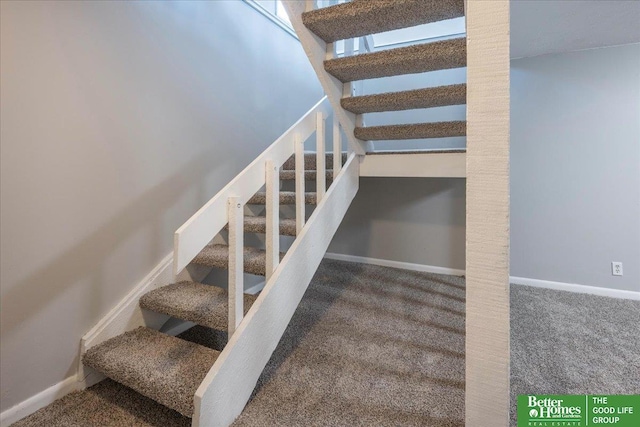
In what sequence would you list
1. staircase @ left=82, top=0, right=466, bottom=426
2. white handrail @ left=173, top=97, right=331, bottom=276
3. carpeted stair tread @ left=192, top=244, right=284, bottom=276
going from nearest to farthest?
white handrail @ left=173, top=97, right=331, bottom=276 < staircase @ left=82, top=0, right=466, bottom=426 < carpeted stair tread @ left=192, top=244, right=284, bottom=276

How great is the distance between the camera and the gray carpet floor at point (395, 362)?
1121mm

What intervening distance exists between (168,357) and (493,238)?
1.26m

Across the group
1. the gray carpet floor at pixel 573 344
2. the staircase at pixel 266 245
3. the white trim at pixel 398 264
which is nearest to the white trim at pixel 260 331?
the staircase at pixel 266 245

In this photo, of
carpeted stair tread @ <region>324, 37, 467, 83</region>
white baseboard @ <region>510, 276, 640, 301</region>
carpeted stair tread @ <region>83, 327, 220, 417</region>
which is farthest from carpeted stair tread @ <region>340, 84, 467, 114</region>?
white baseboard @ <region>510, 276, 640, 301</region>

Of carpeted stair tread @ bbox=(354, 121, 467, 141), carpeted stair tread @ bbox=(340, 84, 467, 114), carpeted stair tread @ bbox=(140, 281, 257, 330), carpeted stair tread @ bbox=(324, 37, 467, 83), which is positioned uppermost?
carpeted stair tread @ bbox=(324, 37, 467, 83)

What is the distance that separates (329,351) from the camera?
1533mm

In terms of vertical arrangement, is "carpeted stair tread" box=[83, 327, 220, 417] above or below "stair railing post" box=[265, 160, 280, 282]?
below

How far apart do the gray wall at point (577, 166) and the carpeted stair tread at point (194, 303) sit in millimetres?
2459

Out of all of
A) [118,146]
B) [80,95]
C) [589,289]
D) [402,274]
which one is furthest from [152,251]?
[589,289]

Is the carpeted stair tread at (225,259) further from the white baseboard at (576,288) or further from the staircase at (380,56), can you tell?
the white baseboard at (576,288)

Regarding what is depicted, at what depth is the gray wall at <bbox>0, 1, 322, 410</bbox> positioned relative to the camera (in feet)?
3.59

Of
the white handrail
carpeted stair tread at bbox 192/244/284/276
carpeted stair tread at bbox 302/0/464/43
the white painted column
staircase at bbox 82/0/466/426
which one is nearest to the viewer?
the white painted column

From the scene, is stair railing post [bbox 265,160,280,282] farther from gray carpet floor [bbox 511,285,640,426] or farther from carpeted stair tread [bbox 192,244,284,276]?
gray carpet floor [bbox 511,285,640,426]

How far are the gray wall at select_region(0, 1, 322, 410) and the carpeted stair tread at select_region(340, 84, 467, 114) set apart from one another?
895 mm
